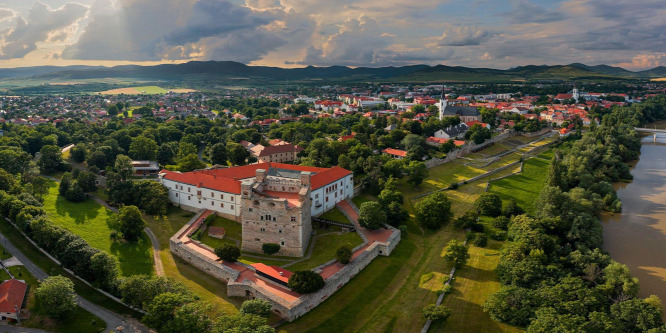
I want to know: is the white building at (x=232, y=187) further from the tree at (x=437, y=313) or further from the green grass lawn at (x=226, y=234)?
the tree at (x=437, y=313)

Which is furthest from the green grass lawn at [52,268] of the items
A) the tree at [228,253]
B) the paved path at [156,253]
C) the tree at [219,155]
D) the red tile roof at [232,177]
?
the tree at [219,155]

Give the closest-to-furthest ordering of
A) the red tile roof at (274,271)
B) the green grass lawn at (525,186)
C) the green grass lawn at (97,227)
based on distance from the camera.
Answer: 1. the red tile roof at (274,271)
2. the green grass lawn at (97,227)
3. the green grass lawn at (525,186)

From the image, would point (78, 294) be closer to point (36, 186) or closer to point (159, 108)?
point (36, 186)

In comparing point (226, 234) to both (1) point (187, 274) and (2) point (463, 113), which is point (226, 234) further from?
(2) point (463, 113)

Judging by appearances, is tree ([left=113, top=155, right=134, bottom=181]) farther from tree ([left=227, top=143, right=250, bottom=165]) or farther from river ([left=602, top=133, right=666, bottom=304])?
river ([left=602, top=133, right=666, bottom=304])

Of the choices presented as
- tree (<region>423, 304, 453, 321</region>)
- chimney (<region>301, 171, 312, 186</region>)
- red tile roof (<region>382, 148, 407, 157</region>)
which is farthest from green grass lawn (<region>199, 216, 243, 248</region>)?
red tile roof (<region>382, 148, 407, 157</region>)
